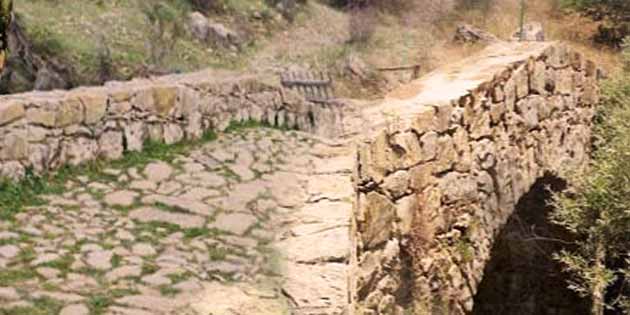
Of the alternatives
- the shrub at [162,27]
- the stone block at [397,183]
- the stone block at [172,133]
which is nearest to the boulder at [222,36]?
the shrub at [162,27]

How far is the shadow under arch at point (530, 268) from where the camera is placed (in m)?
8.85

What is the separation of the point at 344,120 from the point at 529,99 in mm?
3075

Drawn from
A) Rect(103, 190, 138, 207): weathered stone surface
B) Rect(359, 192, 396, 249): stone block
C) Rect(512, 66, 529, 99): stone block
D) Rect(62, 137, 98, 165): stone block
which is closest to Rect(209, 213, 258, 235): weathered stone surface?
Rect(103, 190, 138, 207): weathered stone surface

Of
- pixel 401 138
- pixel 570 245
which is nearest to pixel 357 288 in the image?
pixel 401 138

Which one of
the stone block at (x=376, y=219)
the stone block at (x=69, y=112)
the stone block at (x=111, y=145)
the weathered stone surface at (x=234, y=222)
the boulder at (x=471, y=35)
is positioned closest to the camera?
the stone block at (x=376, y=219)

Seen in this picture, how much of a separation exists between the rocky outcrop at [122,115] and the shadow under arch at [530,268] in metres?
2.72

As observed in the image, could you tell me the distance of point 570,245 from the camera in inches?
348

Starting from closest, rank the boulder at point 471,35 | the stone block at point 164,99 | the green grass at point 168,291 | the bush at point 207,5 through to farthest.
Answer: the green grass at point 168,291 → the stone block at point 164,99 → the bush at point 207,5 → the boulder at point 471,35

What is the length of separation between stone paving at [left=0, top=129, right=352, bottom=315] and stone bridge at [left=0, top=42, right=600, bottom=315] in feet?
0.05

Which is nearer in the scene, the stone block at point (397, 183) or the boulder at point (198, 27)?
the stone block at point (397, 183)

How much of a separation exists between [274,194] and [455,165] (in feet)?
5.38

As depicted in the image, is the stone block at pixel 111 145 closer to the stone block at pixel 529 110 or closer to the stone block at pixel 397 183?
the stone block at pixel 397 183

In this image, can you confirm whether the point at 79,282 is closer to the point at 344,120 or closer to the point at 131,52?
the point at 344,120

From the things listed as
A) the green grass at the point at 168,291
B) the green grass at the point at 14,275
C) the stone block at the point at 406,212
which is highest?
the green grass at the point at 14,275
